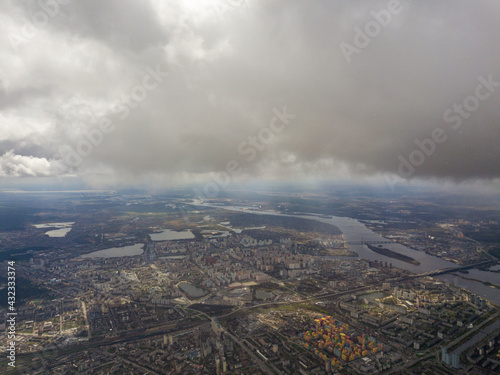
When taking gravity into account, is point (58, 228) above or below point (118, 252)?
above

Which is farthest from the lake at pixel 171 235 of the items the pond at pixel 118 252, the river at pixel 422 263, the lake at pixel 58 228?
the river at pixel 422 263

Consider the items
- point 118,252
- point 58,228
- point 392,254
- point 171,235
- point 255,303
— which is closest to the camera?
point 255,303

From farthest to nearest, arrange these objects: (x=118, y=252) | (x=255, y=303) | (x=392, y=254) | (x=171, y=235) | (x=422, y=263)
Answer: (x=171, y=235)
(x=118, y=252)
(x=392, y=254)
(x=422, y=263)
(x=255, y=303)

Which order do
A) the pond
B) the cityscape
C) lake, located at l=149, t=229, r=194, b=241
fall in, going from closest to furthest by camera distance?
1. the cityscape
2. the pond
3. lake, located at l=149, t=229, r=194, b=241

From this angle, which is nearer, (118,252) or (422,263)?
(422,263)

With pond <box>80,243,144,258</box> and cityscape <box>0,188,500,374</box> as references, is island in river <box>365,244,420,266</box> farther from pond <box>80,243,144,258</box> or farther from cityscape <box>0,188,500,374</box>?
pond <box>80,243,144,258</box>

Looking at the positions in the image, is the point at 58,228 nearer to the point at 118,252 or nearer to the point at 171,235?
the point at 171,235

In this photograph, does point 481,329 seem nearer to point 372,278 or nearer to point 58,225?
point 372,278

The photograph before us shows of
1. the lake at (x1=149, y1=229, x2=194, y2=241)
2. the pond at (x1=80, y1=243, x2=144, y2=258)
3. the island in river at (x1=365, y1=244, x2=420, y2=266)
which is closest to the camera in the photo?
the island in river at (x1=365, y1=244, x2=420, y2=266)

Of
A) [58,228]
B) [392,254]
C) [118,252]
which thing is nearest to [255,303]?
[392,254]

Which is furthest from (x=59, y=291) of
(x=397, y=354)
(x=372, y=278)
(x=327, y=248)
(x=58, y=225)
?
(x=58, y=225)

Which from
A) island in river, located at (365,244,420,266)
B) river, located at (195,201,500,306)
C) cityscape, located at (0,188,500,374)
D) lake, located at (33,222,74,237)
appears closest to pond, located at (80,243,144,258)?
cityscape, located at (0,188,500,374)
